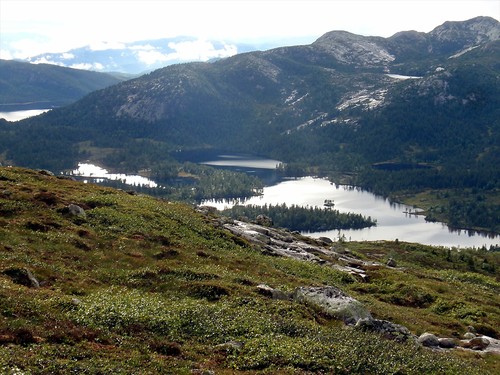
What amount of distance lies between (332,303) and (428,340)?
9.91m

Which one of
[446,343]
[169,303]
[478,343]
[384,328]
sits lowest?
[478,343]

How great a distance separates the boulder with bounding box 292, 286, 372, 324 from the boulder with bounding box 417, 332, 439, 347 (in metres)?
5.44

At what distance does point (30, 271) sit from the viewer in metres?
46.0

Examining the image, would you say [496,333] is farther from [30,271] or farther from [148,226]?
[30,271]

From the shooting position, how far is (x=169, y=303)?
4453 centimetres

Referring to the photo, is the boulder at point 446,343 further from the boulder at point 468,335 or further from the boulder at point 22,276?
the boulder at point 22,276

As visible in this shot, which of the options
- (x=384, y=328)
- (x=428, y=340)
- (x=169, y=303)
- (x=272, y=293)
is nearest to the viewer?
(x=169, y=303)

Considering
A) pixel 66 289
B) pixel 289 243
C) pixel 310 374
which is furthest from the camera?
pixel 289 243

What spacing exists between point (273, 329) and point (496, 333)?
3549cm

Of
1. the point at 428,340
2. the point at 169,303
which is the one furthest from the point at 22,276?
the point at 428,340

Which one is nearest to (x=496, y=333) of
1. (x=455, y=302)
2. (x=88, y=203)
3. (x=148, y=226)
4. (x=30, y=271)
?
(x=455, y=302)

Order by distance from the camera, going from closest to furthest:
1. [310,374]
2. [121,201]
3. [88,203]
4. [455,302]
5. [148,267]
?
1. [310,374]
2. [148,267]
3. [455,302]
4. [88,203]
5. [121,201]

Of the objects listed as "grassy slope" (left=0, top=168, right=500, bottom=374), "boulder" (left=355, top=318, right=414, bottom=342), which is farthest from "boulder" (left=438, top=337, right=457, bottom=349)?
"boulder" (left=355, top=318, right=414, bottom=342)

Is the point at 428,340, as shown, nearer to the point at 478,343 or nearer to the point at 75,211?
the point at 478,343
